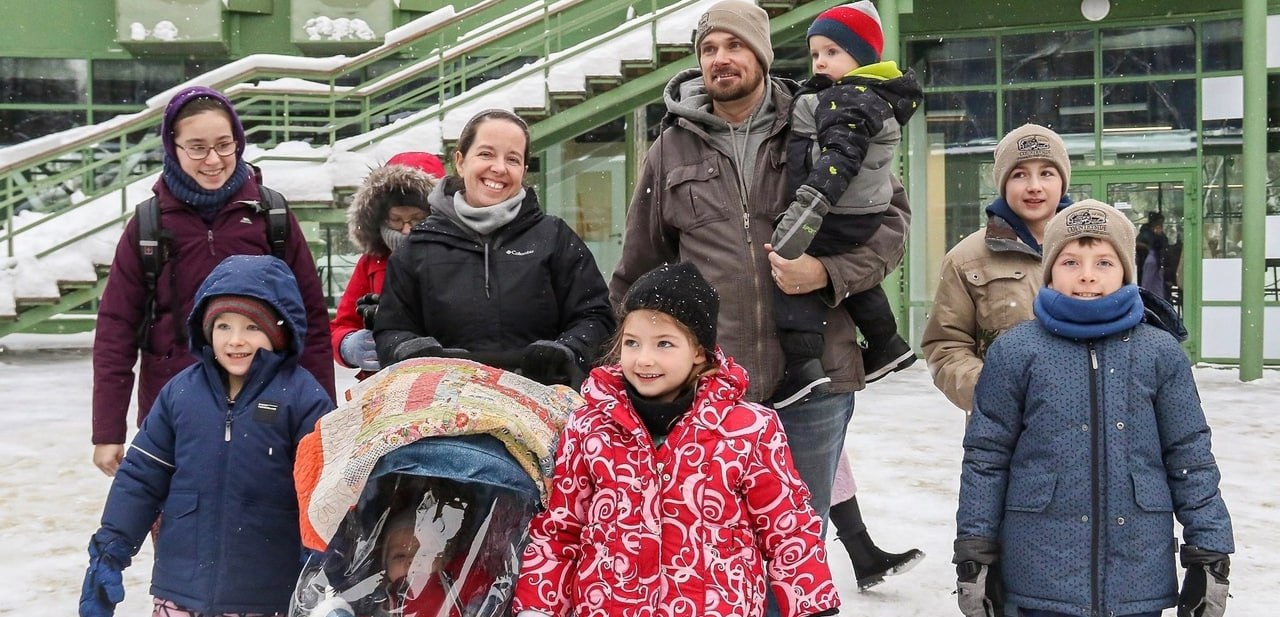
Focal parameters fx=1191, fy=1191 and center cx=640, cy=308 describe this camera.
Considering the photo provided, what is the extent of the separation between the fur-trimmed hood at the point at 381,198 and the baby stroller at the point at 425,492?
1.22 m

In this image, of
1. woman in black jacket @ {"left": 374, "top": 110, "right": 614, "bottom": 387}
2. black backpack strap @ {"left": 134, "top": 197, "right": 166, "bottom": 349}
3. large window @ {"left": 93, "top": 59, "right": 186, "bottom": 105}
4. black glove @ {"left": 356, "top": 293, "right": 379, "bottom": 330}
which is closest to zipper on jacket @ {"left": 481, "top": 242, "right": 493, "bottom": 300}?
woman in black jacket @ {"left": 374, "top": 110, "right": 614, "bottom": 387}

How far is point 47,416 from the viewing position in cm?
932

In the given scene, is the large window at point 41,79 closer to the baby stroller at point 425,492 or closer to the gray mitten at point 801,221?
the baby stroller at point 425,492

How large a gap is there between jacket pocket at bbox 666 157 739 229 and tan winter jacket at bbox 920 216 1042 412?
77cm

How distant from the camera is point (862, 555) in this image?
180 inches

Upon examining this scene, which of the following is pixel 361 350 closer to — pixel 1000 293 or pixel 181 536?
pixel 181 536

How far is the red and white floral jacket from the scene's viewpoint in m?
2.44

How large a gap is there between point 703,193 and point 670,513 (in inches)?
35.8

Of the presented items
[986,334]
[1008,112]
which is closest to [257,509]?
[986,334]

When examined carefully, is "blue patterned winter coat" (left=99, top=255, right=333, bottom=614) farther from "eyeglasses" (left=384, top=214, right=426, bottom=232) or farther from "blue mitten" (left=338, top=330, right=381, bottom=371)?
"eyeglasses" (left=384, top=214, right=426, bottom=232)

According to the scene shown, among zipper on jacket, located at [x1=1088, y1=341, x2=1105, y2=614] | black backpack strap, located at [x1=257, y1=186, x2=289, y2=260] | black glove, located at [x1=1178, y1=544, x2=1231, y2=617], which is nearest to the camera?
black glove, located at [x1=1178, y1=544, x2=1231, y2=617]

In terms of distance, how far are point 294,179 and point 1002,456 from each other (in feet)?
26.8

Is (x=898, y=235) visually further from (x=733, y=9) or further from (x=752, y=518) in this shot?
(x=752, y=518)

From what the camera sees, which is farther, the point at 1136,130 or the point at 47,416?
the point at 1136,130
